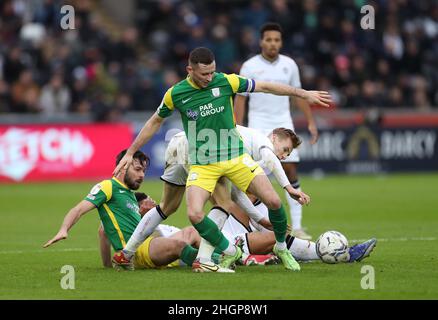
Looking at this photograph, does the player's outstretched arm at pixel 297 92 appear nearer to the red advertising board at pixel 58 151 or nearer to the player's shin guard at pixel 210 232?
the player's shin guard at pixel 210 232

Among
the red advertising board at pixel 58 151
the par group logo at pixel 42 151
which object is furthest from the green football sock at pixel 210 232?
the par group logo at pixel 42 151

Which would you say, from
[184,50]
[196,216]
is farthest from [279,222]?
[184,50]

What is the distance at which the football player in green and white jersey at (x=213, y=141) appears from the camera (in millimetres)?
9242

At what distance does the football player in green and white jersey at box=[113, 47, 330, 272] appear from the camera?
9.24 m

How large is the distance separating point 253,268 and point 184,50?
669 inches

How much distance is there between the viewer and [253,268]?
9.73 m

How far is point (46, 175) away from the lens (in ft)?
73.9

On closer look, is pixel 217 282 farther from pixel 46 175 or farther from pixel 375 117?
pixel 375 117

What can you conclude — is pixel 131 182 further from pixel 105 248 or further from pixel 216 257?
pixel 216 257

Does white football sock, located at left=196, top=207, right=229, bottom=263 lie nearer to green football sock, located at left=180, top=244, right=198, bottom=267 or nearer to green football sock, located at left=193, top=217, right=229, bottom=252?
green football sock, located at left=193, top=217, right=229, bottom=252

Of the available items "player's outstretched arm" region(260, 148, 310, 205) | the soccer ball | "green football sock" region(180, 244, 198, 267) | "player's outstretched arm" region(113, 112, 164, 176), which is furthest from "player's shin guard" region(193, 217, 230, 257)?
the soccer ball
